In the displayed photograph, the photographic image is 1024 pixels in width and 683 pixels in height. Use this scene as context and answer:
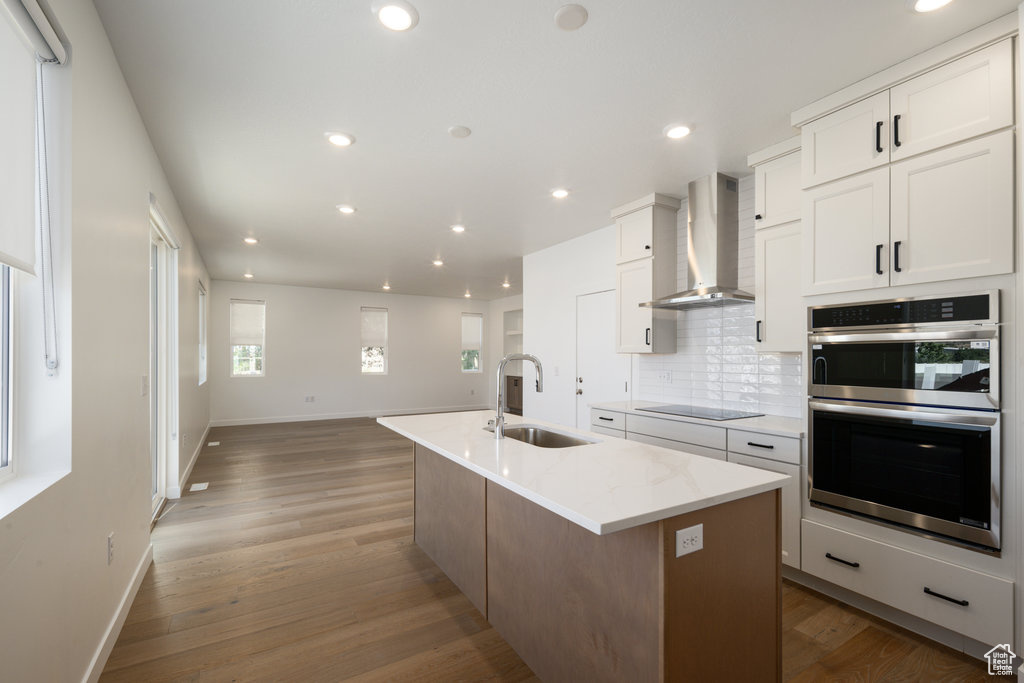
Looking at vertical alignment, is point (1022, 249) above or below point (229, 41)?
below

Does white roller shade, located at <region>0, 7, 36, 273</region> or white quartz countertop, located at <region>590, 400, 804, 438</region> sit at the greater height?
white roller shade, located at <region>0, 7, 36, 273</region>

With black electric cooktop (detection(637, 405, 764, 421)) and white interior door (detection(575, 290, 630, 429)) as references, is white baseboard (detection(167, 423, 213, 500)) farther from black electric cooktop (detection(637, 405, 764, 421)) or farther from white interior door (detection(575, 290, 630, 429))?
black electric cooktop (detection(637, 405, 764, 421))

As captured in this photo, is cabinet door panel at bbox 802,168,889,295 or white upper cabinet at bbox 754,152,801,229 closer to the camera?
cabinet door panel at bbox 802,168,889,295

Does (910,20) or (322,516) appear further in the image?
(322,516)

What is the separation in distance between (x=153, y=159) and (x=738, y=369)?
4.39 metres

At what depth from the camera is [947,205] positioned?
2020 millimetres

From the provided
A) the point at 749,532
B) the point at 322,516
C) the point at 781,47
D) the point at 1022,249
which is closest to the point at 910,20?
the point at 781,47

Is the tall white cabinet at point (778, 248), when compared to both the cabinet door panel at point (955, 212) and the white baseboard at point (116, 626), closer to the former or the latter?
the cabinet door panel at point (955, 212)

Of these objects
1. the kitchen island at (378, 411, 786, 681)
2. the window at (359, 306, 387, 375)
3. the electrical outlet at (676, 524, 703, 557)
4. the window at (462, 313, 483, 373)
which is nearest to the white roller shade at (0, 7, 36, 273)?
the kitchen island at (378, 411, 786, 681)

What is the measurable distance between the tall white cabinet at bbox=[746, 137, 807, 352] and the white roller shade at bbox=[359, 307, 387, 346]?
313 inches

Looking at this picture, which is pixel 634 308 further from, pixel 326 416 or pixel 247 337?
pixel 247 337

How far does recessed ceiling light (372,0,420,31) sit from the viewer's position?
5.89ft

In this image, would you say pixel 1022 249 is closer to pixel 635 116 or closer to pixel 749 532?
pixel 749 532

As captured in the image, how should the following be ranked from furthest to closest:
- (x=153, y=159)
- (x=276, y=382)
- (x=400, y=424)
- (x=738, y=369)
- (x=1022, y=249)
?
1. (x=276, y=382)
2. (x=738, y=369)
3. (x=153, y=159)
4. (x=400, y=424)
5. (x=1022, y=249)
